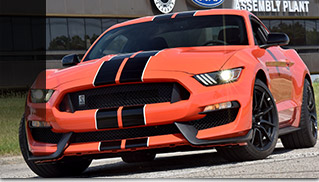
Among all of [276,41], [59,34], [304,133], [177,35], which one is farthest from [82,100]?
[59,34]

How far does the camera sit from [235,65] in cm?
542

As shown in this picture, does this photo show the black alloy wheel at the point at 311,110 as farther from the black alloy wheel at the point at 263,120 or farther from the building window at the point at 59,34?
the building window at the point at 59,34

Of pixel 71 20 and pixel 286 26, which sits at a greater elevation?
pixel 71 20

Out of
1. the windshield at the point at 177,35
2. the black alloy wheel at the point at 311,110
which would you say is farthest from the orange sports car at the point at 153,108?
the black alloy wheel at the point at 311,110

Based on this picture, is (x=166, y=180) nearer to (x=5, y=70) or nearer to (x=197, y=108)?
(x=197, y=108)

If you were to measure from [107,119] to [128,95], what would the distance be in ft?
0.86

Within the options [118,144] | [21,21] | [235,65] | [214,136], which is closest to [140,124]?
[118,144]

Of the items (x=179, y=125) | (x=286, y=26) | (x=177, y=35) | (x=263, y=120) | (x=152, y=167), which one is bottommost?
(x=286, y=26)

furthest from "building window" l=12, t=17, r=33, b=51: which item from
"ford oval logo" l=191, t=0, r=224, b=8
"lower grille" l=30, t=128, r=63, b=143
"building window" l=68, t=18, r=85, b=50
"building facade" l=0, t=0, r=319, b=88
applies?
→ "lower grille" l=30, t=128, r=63, b=143

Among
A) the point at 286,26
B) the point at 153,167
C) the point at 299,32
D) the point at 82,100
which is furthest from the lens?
the point at 299,32

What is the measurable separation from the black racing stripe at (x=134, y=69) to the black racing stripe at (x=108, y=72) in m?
0.08

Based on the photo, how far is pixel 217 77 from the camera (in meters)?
5.29

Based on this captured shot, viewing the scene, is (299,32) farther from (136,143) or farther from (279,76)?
(136,143)

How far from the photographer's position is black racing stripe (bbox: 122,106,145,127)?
5.19m
